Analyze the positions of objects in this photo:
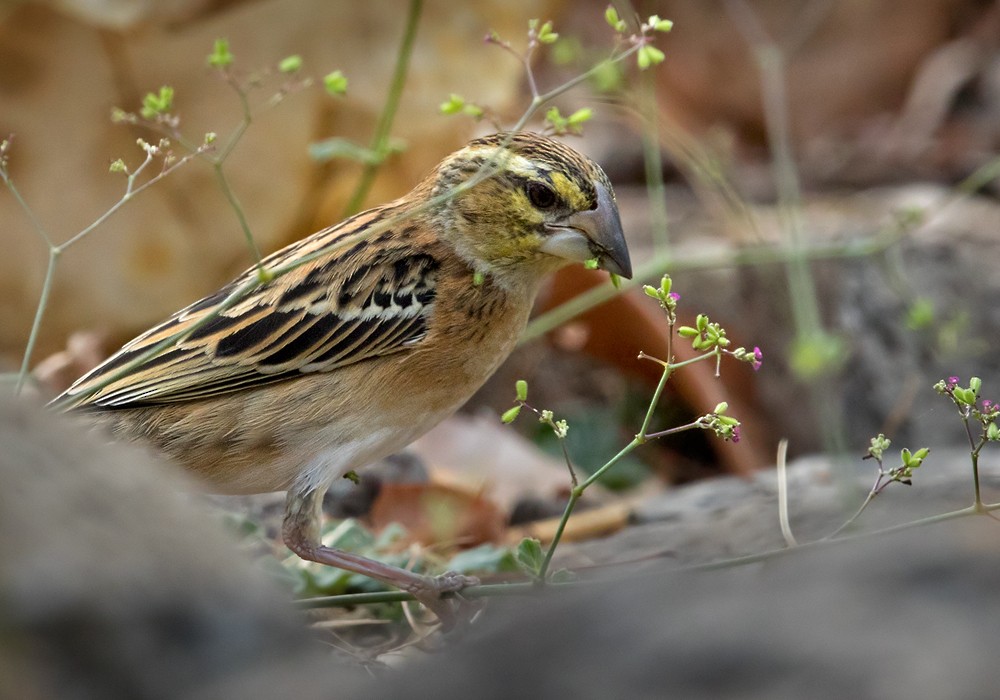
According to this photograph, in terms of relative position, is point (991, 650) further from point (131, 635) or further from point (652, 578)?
point (131, 635)

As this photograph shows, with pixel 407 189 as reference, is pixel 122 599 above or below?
below

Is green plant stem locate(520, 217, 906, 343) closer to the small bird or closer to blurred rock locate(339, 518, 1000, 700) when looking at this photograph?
the small bird

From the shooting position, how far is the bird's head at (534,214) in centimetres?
361

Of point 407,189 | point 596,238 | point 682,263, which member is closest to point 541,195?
point 596,238

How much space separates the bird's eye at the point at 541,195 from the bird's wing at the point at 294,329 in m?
0.38

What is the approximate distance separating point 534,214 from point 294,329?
2.56 feet

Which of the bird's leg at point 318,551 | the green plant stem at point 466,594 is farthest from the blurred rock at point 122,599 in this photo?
the bird's leg at point 318,551

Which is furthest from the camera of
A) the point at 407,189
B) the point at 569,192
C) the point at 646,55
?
the point at 407,189

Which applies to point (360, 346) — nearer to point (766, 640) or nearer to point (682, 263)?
point (682, 263)

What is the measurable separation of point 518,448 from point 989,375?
6.90 ft

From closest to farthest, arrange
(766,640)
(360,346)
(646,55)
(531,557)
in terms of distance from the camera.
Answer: (766,640)
(531,557)
(646,55)
(360,346)

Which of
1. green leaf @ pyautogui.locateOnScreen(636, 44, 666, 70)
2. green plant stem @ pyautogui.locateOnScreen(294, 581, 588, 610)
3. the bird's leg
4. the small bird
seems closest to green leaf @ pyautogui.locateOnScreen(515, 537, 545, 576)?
green plant stem @ pyautogui.locateOnScreen(294, 581, 588, 610)

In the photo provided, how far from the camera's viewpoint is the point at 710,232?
23.8 ft

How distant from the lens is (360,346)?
12.2 ft
